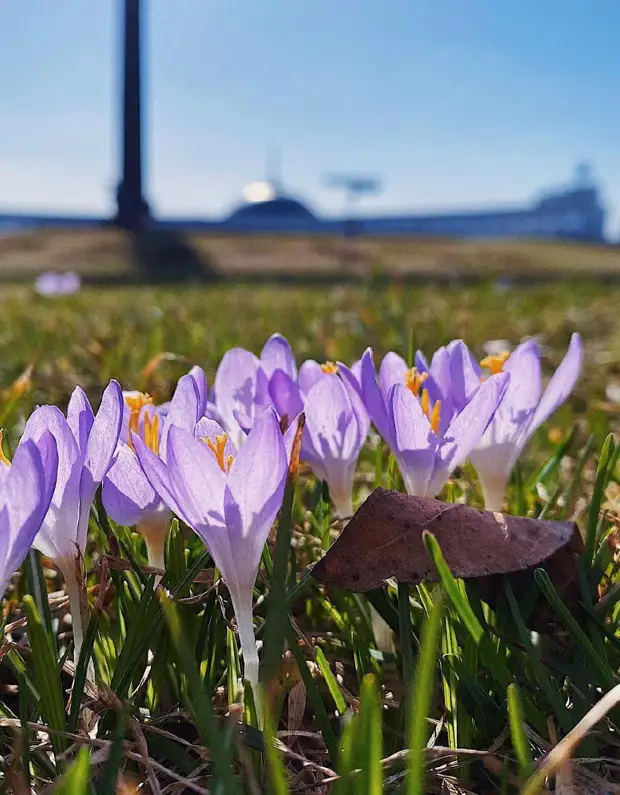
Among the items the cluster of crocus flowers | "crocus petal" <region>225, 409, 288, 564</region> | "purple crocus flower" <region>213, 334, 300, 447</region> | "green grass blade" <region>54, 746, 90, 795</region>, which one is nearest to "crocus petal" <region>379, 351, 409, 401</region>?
the cluster of crocus flowers

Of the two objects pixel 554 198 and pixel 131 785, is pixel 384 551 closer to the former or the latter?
pixel 131 785

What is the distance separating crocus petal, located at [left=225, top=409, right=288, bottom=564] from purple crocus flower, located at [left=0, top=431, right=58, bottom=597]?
129 mm

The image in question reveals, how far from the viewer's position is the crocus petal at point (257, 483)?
Result: 1.83ft

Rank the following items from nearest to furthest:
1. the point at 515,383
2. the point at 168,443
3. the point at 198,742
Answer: the point at 168,443 → the point at 198,742 → the point at 515,383

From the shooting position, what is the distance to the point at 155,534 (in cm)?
72

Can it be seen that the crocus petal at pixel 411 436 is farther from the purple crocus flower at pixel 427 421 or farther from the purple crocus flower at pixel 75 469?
the purple crocus flower at pixel 75 469

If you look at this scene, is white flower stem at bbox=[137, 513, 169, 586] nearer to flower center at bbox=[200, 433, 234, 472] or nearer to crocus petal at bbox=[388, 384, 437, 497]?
flower center at bbox=[200, 433, 234, 472]

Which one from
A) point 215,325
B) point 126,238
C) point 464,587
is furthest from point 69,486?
point 126,238

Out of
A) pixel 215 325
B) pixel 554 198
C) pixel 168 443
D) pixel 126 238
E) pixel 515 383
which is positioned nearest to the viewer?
pixel 168 443

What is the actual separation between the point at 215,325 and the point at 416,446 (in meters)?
2.43

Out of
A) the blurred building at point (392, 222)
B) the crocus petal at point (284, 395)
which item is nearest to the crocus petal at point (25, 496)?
the crocus petal at point (284, 395)

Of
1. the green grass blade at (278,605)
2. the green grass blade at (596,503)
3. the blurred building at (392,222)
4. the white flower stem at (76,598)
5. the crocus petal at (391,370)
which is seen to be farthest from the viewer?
the blurred building at (392,222)

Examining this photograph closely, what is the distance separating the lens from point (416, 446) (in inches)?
29.6

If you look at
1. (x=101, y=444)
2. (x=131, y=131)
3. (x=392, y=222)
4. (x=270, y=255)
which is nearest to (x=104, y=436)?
(x=101, y=444)
